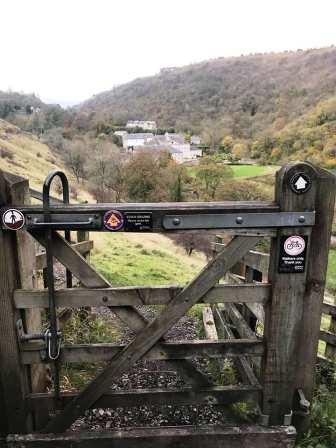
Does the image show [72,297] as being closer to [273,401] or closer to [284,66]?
[273,401]

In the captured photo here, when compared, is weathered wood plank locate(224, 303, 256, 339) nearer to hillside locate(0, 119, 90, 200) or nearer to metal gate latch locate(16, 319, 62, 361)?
metal gate latch locate(16, 319, 62, 361)

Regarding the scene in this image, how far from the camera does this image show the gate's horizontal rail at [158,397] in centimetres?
308

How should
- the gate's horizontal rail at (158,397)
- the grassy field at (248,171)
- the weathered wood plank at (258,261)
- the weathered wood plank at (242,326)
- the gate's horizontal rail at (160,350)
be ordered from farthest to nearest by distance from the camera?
the grassy field at (248,171) → the weathered wood plank at (242,326) → the weathered wood plank at (258,261) → the gate's horizontal rail at (158,397) → the gate's horizontal rail at (160,350)

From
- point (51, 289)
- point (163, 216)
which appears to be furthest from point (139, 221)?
point (51, 289)

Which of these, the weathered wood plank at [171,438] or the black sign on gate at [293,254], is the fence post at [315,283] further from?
the weathered wood plank at [171,438]

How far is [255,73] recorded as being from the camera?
185 m

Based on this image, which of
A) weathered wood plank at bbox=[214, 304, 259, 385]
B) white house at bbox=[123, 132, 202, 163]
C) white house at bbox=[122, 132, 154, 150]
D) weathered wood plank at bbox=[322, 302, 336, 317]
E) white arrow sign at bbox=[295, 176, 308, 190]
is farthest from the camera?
white house at bbox=[122, 132, 154, 150]

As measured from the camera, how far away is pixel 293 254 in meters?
2.85

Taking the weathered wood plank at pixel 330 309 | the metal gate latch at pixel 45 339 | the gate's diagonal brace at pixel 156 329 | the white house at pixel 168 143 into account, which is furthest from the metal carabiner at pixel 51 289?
the white house at pixel 168 143

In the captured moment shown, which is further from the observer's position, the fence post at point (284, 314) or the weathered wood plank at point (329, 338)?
the weathered wood plank at point (329, 338)

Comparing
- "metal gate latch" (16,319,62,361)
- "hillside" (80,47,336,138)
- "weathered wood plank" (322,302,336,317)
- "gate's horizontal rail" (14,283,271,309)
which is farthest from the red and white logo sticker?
"hillside" (80,47,336,138)

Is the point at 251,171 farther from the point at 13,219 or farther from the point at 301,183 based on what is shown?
the point at 13,219

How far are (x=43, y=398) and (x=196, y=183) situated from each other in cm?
5253

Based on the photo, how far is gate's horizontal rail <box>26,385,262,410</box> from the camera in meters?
3.08
